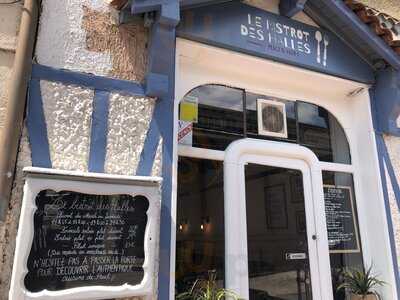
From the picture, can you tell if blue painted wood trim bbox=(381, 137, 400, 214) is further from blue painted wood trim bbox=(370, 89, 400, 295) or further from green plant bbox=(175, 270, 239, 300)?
green plant bbox=(175, 270, 239, 300)

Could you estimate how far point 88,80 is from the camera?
275 cm

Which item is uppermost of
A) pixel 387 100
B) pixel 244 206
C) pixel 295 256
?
pixel 387 100

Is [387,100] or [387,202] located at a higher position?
[387,100]

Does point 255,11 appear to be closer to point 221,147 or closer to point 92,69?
point 221,147

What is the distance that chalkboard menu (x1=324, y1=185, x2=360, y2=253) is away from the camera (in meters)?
3.85

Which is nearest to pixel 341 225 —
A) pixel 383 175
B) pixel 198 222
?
pixel 383 175

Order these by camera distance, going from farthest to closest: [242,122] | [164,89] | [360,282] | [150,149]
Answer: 1. [242,122]
2. [360,282]
3. [164,89]
4. [150,149]

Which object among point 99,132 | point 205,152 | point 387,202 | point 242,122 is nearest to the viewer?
point 99,132

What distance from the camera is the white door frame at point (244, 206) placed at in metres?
3.24

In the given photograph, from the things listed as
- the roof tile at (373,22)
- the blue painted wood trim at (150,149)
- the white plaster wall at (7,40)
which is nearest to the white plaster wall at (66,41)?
the white plaster wall at (7,40)

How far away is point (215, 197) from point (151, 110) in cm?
99

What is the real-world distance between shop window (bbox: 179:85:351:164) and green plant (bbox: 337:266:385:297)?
1.17 meters

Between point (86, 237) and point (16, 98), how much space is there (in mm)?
987

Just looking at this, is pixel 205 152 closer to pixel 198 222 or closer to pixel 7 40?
pixel 198 222
